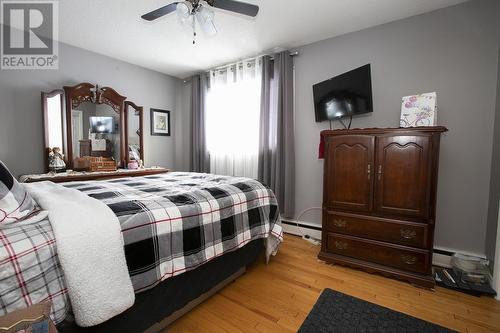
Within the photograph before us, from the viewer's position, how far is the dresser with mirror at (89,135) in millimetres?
2865

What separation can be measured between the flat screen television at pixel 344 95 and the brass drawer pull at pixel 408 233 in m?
1.23

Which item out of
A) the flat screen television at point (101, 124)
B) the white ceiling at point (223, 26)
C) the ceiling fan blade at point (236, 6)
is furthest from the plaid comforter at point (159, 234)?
the flat screen television at point (101, 124)

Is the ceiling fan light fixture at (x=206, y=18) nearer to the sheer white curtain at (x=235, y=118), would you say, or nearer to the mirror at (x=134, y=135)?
the sheer white curtain at (x=235, y=118)

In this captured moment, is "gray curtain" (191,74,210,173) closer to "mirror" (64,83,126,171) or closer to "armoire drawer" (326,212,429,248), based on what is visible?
"mirror" (64,83,126,171)

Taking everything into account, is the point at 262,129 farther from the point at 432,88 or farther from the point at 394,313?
the point at 394,313

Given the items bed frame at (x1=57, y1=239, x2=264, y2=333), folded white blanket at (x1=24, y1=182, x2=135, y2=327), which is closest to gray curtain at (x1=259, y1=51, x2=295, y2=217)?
bed frame at (x1=57, y1=239, x2=264, y2=333)

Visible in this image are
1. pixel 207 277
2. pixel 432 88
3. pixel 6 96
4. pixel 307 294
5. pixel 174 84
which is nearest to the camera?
pixel 207 277

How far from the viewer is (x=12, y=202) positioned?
3.23ft

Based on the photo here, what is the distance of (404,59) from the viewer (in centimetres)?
246

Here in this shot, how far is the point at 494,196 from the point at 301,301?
6.19ft

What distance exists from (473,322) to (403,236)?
2.19 feet

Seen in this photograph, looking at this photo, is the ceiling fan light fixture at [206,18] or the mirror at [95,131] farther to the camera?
the mirror at [95,131]

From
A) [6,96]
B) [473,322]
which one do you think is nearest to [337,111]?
[473,322]

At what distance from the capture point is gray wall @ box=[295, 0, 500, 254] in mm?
2123
